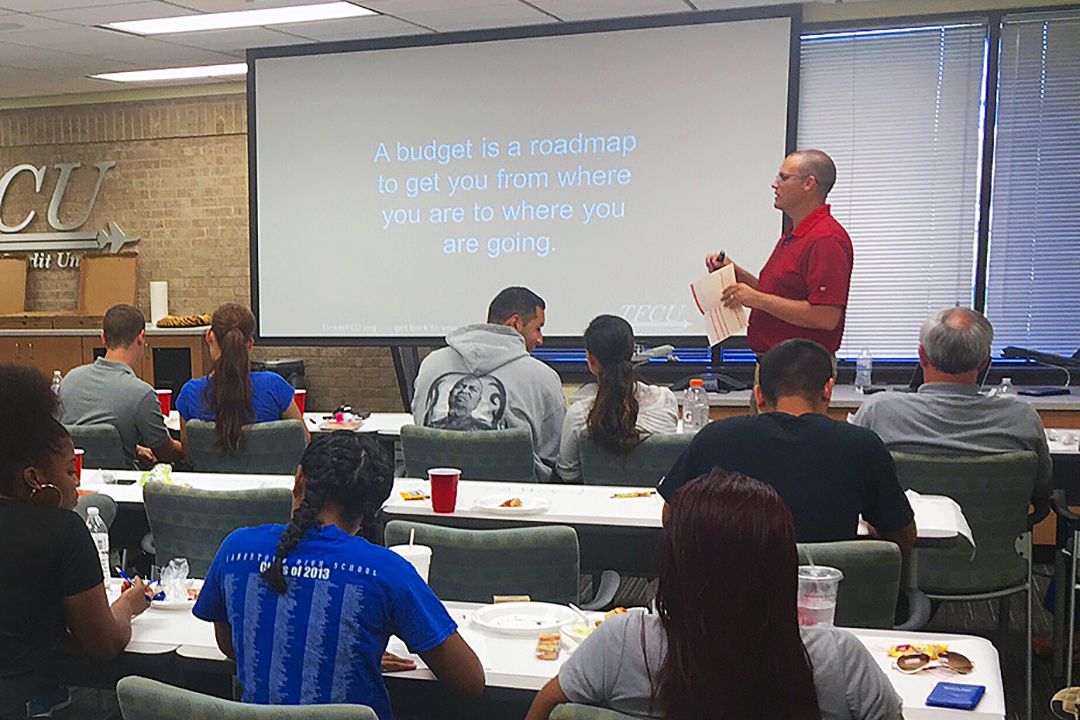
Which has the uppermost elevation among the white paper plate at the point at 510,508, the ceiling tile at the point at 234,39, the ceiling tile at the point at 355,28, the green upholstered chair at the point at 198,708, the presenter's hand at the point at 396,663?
the ceiling tile at the point at 355,28

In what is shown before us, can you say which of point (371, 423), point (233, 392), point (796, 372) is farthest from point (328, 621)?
point (371, 423)

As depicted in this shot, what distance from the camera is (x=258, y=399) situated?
4.46 meters

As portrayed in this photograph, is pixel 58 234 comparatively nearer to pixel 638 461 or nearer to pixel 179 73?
pixel 179 73

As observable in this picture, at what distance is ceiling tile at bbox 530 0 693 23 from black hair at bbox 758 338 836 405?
3864 mm

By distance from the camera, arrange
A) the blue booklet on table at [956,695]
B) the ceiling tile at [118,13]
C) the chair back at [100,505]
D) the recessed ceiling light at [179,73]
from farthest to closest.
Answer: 1. the recessed ceiling light at [179,73]
2. the ceiling tile at [118,13]
3. the chair back at [100,505]
4. the blue booklet on table at [956,695]

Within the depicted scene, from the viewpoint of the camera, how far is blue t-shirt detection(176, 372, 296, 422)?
4441 mm

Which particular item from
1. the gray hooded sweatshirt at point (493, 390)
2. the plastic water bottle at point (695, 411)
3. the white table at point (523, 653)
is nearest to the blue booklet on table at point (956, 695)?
the white table at point (523, 653)

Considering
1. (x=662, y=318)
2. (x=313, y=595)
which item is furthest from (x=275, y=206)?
(x=313, y=595)

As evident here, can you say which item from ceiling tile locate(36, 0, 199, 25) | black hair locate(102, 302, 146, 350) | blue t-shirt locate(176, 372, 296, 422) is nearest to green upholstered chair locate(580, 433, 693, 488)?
blue t-shirt locate(176, 372, 296, 422)

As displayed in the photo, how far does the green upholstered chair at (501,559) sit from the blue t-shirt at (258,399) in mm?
2128

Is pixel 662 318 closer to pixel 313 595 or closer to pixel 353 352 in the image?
pixel 353 352

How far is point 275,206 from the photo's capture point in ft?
23.7

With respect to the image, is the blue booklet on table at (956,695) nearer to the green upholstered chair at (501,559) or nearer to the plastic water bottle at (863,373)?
the green upholstered chair at (501,559)

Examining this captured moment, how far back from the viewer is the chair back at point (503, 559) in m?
2.45
